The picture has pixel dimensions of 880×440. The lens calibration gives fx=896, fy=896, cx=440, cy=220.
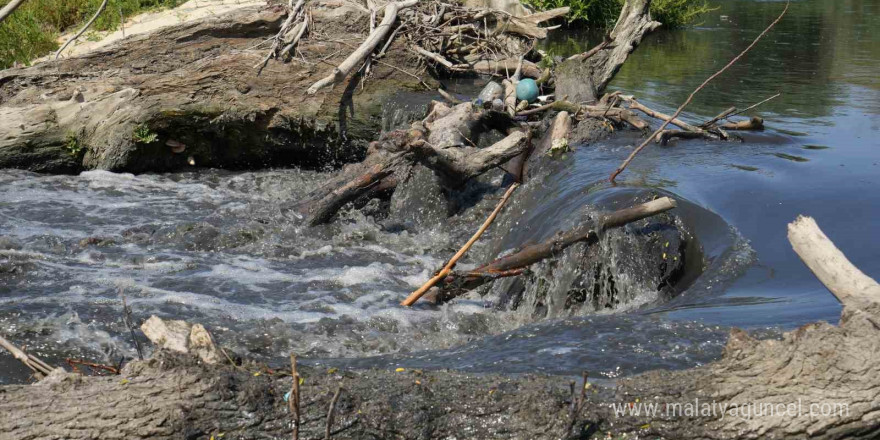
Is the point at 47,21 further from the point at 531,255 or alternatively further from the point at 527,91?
the point at 531,255

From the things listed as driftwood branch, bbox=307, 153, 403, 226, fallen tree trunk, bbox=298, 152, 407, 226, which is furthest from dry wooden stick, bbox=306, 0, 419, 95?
driftwood branch, bbox=307, 153, 403, 226

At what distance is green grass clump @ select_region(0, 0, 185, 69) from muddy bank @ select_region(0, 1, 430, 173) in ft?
9.76

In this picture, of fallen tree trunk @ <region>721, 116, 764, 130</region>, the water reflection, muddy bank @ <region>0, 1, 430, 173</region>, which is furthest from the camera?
the water reflection

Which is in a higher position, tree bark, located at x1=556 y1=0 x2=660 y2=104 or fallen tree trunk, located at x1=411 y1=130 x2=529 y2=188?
tree bark, located at x1=556 y1=0 x2=660 y2=104

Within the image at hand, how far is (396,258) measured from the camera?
629 centimetres

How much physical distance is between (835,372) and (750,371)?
0.22 metres

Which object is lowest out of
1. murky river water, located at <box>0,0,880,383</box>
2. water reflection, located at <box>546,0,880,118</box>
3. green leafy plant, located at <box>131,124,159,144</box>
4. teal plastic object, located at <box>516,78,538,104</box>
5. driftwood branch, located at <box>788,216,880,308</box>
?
water reflection, located at <box>546,0,880,118</box>

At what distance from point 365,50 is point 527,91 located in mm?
1648

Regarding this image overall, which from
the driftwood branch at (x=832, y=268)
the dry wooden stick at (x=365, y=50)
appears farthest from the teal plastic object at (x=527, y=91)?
the driftwood branch at (x=832, y=268)

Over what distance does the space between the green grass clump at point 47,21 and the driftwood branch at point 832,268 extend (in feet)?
34.3

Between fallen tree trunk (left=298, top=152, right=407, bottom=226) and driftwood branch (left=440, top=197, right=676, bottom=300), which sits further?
fallen tree trunk (left=298, top=152, right=407, bottom=226)

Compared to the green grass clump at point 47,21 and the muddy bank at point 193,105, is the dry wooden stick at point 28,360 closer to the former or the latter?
the muddy bank at point 193,105

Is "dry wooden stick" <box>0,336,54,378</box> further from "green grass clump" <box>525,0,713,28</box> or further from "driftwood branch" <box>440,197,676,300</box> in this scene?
"green grass clump" <box>525,0,713,28</box>

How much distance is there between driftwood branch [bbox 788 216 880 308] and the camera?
273cm
